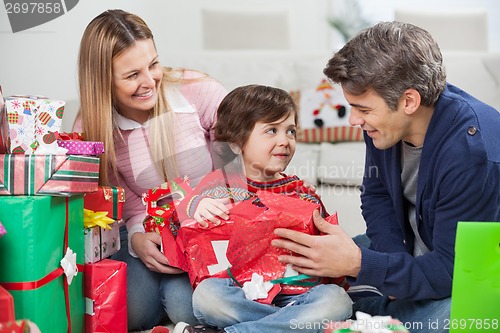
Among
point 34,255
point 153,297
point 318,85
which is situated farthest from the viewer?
point 318,85

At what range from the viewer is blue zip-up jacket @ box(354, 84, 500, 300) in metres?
1.34

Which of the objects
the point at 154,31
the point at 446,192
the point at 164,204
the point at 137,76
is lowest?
the point at 164,204

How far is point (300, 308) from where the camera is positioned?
4.91 ft

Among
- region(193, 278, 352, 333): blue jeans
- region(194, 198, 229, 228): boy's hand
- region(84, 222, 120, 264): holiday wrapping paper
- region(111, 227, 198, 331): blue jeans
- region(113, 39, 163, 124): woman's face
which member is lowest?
region(111, 227, 198, 331): blue jeans

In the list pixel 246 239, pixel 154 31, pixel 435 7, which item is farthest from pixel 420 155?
pixel 435 7

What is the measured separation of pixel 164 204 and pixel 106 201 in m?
0.17

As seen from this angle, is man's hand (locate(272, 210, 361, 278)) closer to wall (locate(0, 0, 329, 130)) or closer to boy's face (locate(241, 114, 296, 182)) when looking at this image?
boy's face (locate(241, 114, 296, 182))

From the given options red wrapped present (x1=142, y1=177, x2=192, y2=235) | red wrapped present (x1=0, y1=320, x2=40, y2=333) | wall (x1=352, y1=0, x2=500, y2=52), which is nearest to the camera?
red wrapped present (x1=0, y1=320, x2=40, y2=333)

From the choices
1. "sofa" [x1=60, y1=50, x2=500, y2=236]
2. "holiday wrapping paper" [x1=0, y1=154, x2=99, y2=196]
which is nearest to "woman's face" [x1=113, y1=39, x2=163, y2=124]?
"holiday wrapping paper" [x1=0, y1=154, x2=99, y2=196]

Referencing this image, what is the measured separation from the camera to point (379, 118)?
142 cm

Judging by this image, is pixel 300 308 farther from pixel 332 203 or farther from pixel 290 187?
pixel 332 203

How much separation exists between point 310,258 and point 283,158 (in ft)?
1.20

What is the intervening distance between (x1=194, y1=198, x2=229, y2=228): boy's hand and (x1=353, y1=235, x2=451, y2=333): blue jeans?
469 millimetres

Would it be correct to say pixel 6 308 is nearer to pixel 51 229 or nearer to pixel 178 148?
pixel 51 229
